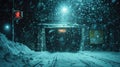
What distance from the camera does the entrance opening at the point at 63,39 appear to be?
2912cm

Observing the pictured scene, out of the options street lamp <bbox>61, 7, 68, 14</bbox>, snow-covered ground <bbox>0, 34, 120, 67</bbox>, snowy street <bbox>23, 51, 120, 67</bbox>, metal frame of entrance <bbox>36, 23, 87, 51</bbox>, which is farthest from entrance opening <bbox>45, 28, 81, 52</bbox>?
snowy street <bbox>23, 51, 120, 67</bbox>

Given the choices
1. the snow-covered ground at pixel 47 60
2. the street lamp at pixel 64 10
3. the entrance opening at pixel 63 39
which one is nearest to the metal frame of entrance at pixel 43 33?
the entrance opening at pixel 63 39

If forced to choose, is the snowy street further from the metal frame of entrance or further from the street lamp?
the street lamp

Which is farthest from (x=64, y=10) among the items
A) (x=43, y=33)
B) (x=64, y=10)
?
(x=43, y=33)

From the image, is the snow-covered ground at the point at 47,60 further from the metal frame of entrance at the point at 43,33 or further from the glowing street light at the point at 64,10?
the glowing street light at the point at 64,10

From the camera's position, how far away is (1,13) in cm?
2800

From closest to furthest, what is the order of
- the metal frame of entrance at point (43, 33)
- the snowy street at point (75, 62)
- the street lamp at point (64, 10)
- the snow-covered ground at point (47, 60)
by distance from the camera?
1. the snow-covered ground at point (47, 60)
2. the snowy street at point (75, 62)
3. the metal frame of entrance at point (43, 33)
4. the street lamp at point (64, 10)

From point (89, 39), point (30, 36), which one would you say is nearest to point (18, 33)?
point (30, 36)

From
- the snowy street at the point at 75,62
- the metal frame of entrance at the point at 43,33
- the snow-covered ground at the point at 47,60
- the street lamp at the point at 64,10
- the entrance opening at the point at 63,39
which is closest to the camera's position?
the snow-covered ground at the point at 47,60

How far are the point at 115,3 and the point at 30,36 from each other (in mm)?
11956

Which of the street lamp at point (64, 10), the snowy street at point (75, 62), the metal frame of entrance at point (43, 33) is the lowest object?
the snowy street at point (75, 62)

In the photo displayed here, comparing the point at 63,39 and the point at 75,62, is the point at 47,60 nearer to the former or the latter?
the point at 75,62

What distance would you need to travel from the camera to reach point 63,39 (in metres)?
29.8

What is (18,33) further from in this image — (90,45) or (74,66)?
(74,66)
